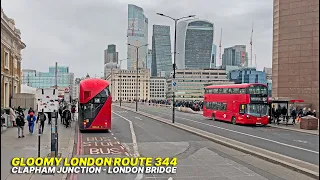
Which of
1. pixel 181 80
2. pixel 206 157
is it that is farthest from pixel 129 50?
pixel 206 157

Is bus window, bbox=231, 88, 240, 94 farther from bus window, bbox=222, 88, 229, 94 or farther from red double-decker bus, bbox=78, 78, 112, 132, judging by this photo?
red double-decker bus, bbox=78, 78, 112, 132

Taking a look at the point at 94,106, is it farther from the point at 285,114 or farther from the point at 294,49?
the point at 294,49

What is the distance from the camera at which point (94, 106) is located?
1048 inches

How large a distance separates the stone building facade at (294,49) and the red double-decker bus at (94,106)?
83.9 ft

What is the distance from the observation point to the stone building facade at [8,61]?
4032 cm

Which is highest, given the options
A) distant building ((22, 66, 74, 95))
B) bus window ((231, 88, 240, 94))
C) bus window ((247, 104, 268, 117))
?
distant building ((22, 66, 74, 95))

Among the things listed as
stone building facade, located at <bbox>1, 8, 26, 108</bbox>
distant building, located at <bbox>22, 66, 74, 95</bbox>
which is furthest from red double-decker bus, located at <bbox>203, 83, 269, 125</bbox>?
distant building, located at <bbox>22, 66, 74, 95</bbox>

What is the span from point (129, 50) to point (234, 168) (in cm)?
18425

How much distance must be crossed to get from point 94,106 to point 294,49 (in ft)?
97.2

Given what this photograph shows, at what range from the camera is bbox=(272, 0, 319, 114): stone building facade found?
44625 millimetres

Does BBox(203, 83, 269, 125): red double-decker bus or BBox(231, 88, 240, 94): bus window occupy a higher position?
BBox(231, 88, 240, 94): bus window

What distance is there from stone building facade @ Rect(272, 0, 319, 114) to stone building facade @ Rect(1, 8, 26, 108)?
3278cm

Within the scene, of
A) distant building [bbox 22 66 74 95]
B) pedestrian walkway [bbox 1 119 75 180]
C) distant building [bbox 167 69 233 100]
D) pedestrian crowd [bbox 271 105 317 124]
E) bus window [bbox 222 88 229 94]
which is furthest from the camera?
distant building [bbox 167 69 233 100]

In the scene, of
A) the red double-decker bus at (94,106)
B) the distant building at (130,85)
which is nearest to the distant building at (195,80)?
the distant building at (130,85)
